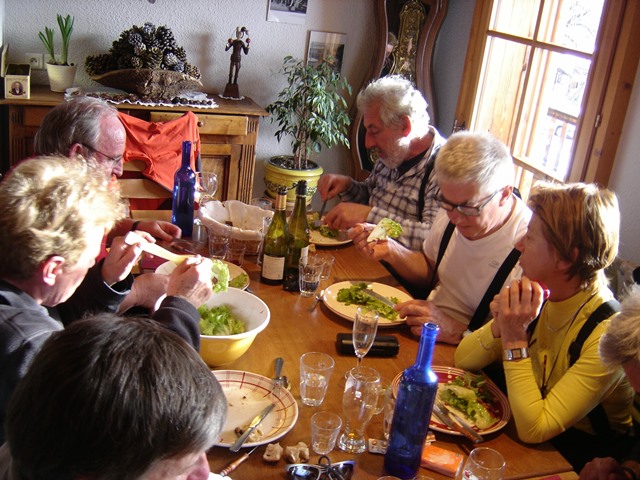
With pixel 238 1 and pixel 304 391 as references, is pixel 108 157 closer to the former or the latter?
pixel 304 391

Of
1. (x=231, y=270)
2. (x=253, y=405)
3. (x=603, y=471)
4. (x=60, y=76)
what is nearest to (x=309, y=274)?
(x=231, y=270)

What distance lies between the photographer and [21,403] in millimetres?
774

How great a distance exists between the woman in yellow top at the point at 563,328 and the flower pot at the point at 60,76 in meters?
2.96

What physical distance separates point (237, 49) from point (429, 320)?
2.73 metres

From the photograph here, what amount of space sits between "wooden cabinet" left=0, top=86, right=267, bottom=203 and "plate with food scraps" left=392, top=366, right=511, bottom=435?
2567 mm

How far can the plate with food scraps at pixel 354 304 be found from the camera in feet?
6.44

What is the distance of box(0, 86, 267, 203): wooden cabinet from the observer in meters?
3.52

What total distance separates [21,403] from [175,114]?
3177mm

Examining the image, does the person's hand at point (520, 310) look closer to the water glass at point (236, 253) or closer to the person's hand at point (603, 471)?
the person's hand at point (603, 471)

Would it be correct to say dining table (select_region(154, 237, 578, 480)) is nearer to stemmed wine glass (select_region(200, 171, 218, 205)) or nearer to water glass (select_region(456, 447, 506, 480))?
water glass (select_region(456, 447, 506, 480))

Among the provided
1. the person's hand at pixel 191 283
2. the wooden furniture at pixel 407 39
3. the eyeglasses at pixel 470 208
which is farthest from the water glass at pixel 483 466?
the wooden furniture at pixel 407 39

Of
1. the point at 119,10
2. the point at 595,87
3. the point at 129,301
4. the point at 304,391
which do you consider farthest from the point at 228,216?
the point at 119,10

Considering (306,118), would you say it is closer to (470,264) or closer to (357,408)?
(470,264)

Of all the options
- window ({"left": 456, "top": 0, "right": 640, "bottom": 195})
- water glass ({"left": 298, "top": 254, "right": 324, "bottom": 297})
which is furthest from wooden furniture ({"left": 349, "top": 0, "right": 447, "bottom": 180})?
water glass ({"left": 298, "top": 254, "right": 324, "bottom": 297})
